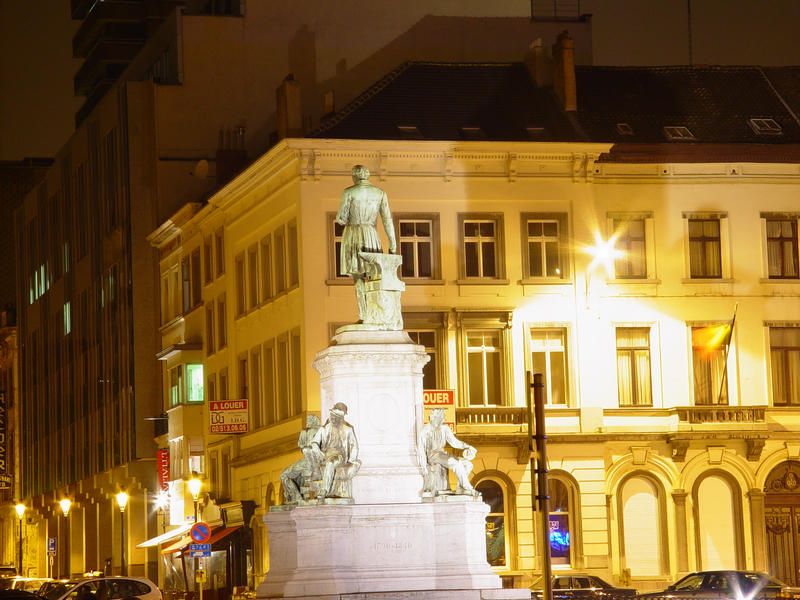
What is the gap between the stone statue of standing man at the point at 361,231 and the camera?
32.9 meters

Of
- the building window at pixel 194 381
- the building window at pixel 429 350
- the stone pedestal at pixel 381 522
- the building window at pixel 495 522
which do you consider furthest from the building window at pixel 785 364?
the stone pedestal at pixel 381 522

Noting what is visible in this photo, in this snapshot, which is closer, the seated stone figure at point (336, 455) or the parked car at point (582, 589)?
the seated stone figure at point (336, 455)

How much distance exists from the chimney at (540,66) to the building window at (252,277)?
10.5m

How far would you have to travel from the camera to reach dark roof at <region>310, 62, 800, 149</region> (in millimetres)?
59031

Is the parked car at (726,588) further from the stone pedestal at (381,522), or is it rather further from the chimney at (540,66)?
the chimney at (540,66)

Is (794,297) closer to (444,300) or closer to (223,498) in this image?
(444,300)

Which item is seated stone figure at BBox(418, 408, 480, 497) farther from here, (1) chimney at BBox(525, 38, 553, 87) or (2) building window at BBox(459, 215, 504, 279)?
(1) chimney at BBox(525, 38, 553, 87)

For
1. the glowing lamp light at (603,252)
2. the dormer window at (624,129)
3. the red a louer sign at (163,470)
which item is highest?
the dormer window at (624,129)

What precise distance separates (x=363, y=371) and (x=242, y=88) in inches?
1700

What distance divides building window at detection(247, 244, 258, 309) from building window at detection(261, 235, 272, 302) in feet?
3.08

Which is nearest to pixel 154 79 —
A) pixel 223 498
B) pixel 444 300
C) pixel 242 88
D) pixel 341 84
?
pixel 242 88

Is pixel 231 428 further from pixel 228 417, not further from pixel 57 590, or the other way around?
pixel 57 590

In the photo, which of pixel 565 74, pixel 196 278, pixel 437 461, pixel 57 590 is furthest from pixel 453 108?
pixel 437 461

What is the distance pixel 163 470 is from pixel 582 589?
2995 cm
